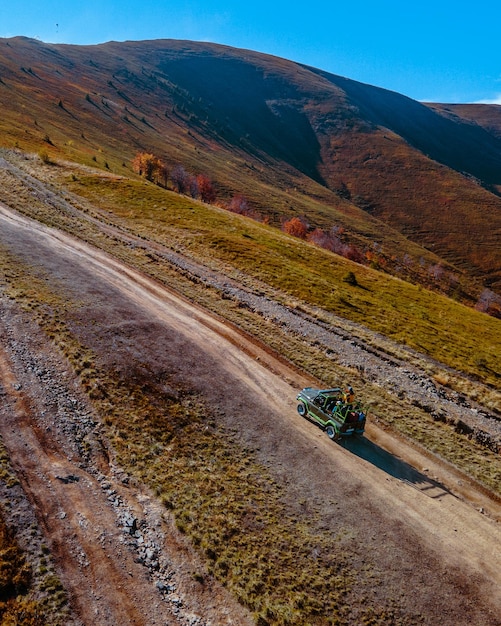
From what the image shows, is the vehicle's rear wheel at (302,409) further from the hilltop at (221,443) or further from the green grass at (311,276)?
the green grass at (311,276)

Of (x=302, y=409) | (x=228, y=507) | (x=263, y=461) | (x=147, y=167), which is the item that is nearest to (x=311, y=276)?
(x=302, y=409)

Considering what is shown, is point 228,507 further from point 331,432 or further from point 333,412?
point 333,412

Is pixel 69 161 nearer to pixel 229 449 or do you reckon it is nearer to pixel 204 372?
pixel 204 372

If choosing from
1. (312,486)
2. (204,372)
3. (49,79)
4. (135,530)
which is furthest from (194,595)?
(49,79)

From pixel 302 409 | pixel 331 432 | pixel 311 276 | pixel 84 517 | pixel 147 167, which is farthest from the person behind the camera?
pixel 147 167

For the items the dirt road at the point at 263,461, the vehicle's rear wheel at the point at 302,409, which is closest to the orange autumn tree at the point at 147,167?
the dirt road at the point at 263,461
